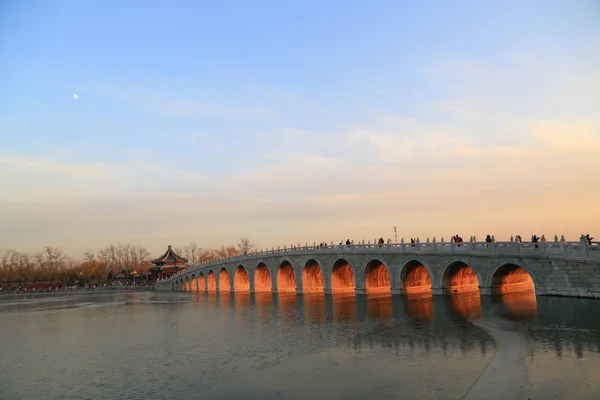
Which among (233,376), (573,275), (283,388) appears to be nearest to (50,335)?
(233,376)

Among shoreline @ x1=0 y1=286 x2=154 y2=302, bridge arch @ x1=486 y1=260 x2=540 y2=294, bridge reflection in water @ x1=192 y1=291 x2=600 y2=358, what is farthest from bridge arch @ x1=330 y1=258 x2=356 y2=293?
shoreline @ x1=0 y1=286 x2=154 y2=302

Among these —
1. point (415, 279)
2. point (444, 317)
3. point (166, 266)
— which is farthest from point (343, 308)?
point (166, 266)

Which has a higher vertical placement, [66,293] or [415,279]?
[415,279]

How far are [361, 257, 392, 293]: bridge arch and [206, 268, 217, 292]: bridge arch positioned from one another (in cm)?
3286

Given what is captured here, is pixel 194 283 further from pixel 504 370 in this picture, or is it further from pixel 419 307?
pixel 504 370

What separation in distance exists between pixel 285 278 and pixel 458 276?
71.2 feet

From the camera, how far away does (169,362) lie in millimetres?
15633

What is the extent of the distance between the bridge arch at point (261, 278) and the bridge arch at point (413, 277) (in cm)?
2160

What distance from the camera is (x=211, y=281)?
68812 millimetres

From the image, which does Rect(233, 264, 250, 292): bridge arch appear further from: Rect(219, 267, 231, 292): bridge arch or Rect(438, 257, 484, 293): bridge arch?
Rect(438, 257, 484, 293): bridge arch

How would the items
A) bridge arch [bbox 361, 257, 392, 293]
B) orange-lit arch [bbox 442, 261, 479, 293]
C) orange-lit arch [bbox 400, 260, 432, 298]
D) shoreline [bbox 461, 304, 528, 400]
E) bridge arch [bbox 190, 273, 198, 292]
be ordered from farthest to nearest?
bridge arch [bbox 190, 273, 198, 292] → bridge arch [bbox 361, 257, 392, 293] → orange-lit arch [bbox 400, 260, 432, 298] → orange-lit arch [bbox 442, 261, 479, 293] → shoreline [bbox 461, 304, 528, 400]

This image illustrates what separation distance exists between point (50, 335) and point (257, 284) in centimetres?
3260

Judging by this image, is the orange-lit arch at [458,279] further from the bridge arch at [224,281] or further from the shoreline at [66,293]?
the shoreline at [66,293]

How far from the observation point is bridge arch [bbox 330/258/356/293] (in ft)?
136
